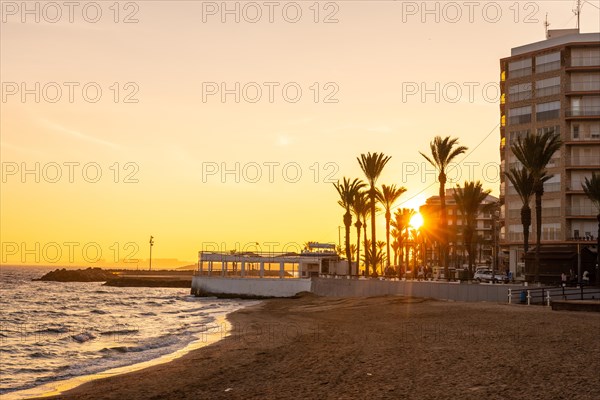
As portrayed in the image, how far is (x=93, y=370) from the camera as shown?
26047 mm

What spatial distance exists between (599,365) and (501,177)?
87171 mm

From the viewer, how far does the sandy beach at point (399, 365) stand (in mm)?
15391

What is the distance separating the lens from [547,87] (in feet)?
304

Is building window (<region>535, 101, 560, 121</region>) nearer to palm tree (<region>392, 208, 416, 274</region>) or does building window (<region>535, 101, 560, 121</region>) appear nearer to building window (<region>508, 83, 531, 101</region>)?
building window (<region>508, 83, 531, 101</region>)

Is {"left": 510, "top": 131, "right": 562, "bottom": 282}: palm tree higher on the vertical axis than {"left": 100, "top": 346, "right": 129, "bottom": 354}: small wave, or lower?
higher

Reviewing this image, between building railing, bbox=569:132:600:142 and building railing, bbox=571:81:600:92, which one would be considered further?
building railing, bbox=571:81:600:92

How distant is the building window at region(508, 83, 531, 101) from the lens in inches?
3730

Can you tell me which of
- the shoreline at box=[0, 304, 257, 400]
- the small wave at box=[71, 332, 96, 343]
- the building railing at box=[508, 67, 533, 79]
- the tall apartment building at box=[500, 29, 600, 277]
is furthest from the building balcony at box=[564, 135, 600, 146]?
the small wave at box=[71, 332, 96, 343]

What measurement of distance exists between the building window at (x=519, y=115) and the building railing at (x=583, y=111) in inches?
214

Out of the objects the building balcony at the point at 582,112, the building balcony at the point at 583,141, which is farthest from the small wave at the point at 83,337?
the building balcony at the point at 582,112

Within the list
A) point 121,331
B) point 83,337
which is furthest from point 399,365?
point 121,331

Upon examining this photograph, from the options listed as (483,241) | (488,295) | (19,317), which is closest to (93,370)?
(488,295)

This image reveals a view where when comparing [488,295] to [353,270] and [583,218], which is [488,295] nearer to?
[583,218]

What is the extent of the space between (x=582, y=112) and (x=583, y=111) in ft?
0.58
